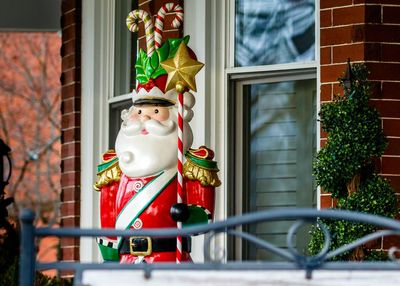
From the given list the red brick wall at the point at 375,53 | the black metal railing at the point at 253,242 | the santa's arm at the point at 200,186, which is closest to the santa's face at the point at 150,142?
the santa's arm at the point at 200,186

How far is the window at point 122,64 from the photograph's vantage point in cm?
848

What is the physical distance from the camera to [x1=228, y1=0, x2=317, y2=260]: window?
7.34 metres

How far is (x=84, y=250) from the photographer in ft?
28.6

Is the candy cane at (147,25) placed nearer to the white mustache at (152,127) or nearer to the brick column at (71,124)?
the white mustache at (152,127)

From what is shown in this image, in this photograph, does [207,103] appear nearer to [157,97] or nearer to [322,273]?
[157,97]

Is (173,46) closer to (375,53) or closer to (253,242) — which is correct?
(375,53)

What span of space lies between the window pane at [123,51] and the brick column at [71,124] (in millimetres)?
404

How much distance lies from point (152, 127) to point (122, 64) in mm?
2609

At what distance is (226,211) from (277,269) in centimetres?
430

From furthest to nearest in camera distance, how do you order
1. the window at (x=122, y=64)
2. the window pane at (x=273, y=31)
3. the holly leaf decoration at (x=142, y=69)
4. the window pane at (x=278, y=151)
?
the window at (x=122, y=64) → the window pane at (x=278, y=151) → the window pane at (x=273, y=31) → the holly leaf decoration at (x=142, y=69)

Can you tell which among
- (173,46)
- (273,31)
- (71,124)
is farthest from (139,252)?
(71,124)

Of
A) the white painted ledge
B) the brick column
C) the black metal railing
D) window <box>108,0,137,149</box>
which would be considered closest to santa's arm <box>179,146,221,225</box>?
window <box>108,0,137,149</box>

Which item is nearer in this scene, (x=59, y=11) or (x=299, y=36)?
(x=299, y=36)

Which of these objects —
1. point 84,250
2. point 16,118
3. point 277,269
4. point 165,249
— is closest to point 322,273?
point 277,269
